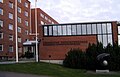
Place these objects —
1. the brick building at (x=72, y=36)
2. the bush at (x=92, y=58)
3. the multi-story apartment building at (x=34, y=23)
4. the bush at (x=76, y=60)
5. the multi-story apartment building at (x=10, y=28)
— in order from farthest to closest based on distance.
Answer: the multi-story apartment building at (x=34, y=23), the multi-story apartment building at (x=10, y=28), the brick building at (x=72, y=36), the bush at (x=76, y=60), the bush at (x=92, y=58)

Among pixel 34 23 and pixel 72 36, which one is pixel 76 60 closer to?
pixel 72 36

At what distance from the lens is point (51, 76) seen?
21984 mm

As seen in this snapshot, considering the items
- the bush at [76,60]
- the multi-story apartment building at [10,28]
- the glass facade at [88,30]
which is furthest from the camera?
the multi-story apartment building at [10,28]

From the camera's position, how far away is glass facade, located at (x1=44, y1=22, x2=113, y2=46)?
165 feet

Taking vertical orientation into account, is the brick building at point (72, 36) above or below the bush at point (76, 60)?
above

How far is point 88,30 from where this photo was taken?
50.3 metres

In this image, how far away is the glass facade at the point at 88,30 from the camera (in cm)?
5044

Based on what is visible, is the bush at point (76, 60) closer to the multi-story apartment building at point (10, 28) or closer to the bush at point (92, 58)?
the bush at point (92, 58)

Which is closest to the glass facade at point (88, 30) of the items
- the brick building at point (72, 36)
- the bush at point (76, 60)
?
the brick building at point (72, 36)

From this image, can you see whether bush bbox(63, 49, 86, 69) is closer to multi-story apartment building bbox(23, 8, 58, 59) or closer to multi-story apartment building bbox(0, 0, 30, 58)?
multi-story apartment building bbox(0, 0, 30, 58)

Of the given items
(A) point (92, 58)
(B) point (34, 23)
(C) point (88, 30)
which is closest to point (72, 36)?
(C) point (88, 30)

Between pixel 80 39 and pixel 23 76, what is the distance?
29897 millimetres

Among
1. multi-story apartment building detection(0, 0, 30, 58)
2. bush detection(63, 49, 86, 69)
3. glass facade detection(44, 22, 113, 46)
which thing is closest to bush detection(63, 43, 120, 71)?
bush detection(63, 49, 86, 69)

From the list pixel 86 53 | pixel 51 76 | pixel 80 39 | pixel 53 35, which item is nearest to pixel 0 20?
pixel 53 35
